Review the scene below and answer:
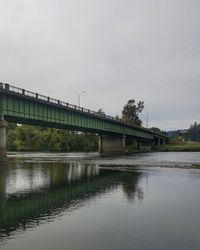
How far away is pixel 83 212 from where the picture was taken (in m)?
23.5

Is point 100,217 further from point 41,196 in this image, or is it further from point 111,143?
point 111,143

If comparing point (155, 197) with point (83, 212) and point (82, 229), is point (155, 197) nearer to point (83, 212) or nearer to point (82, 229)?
point (83, 212)

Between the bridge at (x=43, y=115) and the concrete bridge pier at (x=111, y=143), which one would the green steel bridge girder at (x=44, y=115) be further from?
the concrete bridge pier at (x=111, y=143)

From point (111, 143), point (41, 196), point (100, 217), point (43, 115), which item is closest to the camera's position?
point (100, 217)

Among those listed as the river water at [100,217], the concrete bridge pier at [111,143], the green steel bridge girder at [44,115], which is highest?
the green steel bridge girder at [44,115]

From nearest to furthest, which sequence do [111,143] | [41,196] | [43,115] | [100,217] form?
[100,217]
[41,196]
[43,115]
[111,143]

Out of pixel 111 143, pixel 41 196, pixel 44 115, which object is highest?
pixel 44 115

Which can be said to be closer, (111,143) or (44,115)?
(44,115)

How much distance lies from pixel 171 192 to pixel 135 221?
469 inches

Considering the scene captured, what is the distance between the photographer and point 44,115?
3519 inches

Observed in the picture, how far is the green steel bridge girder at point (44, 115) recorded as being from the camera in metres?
74.3

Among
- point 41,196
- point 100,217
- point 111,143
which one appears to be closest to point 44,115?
point 41,196

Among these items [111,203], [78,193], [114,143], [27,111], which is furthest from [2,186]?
[114,143]

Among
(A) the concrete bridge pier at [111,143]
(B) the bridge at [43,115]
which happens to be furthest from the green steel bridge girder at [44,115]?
(A) the concrete bridge pier at [111,143]
